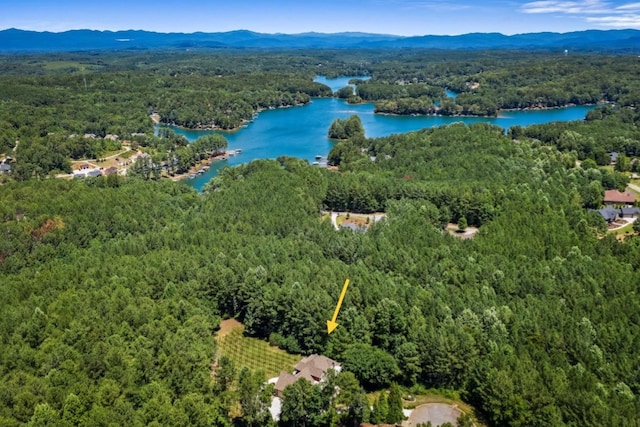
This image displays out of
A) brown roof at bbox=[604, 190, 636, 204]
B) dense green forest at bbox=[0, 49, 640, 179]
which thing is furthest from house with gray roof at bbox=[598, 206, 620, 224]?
dense green forest at bbox=[0, 49, 640, 179]

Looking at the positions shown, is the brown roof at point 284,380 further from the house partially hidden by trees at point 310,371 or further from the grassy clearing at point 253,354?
the grassy clearing at point 253,354

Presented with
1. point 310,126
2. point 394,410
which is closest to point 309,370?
point 394,410

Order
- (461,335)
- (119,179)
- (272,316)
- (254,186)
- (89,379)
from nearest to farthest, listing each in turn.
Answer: (89,379)
(461,335)
(272,316)
(254,186)
(119,179)

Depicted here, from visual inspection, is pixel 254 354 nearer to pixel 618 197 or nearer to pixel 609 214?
pixel 609 214

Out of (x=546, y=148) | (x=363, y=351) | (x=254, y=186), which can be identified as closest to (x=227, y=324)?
(x=363, y=351)

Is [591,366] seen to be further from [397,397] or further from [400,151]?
[400,151]

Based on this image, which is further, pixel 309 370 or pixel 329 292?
pixel 329 292

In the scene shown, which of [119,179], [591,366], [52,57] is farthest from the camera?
[52,57]
